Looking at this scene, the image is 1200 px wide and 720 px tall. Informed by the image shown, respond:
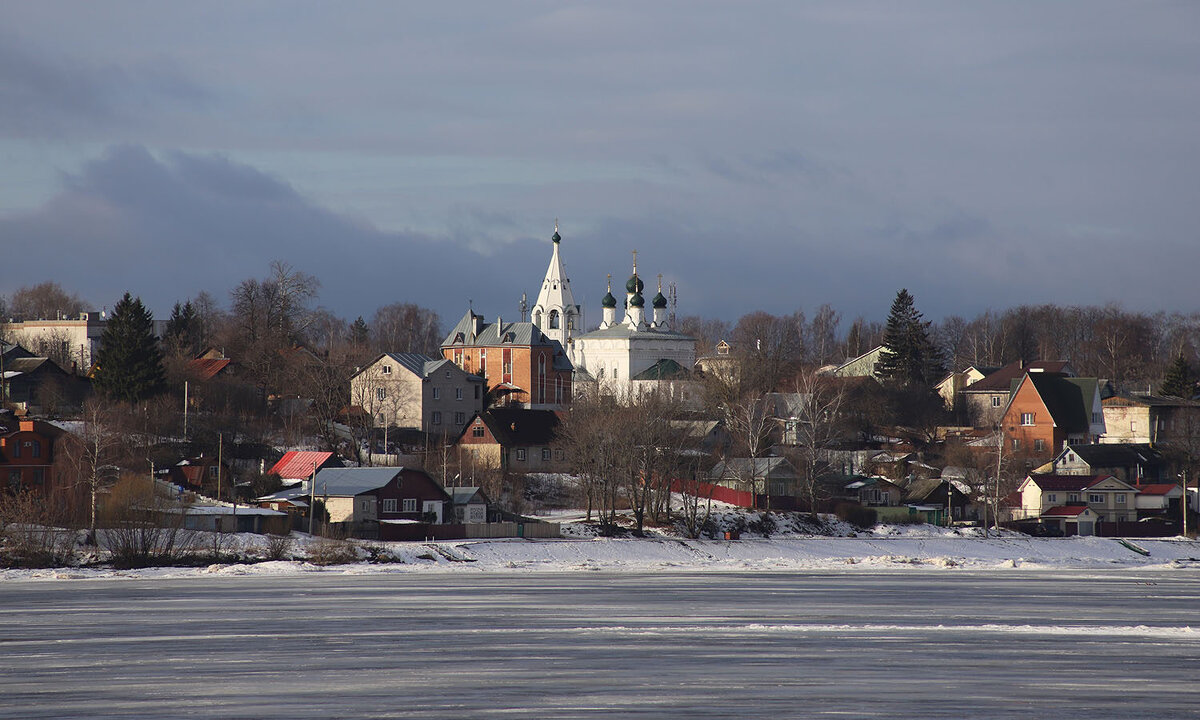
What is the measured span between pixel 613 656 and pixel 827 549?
28809mm

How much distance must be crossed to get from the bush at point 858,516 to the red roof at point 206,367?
32808 mm

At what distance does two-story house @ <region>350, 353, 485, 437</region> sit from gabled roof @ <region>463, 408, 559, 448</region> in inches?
191

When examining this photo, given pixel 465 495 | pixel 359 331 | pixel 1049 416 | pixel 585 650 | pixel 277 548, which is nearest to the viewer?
pixel 585 650

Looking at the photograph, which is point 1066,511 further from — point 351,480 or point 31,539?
point 31,539

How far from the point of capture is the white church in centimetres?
9544

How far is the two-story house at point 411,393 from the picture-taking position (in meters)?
70.1

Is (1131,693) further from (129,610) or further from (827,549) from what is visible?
(827,549)

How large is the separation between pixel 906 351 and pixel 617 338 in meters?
19.6

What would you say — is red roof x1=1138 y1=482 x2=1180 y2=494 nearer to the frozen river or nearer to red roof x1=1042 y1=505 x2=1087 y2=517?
red roof x1=1042 y1=505 x2=1087 y2=517

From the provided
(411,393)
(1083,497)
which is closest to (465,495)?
(411,393)

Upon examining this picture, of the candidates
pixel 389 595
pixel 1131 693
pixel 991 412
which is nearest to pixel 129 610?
pixel 389 595

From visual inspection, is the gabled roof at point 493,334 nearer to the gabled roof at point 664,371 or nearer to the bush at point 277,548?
the gabled roof at point 664,371

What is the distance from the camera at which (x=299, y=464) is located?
53750mm

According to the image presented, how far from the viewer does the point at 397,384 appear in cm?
7031
